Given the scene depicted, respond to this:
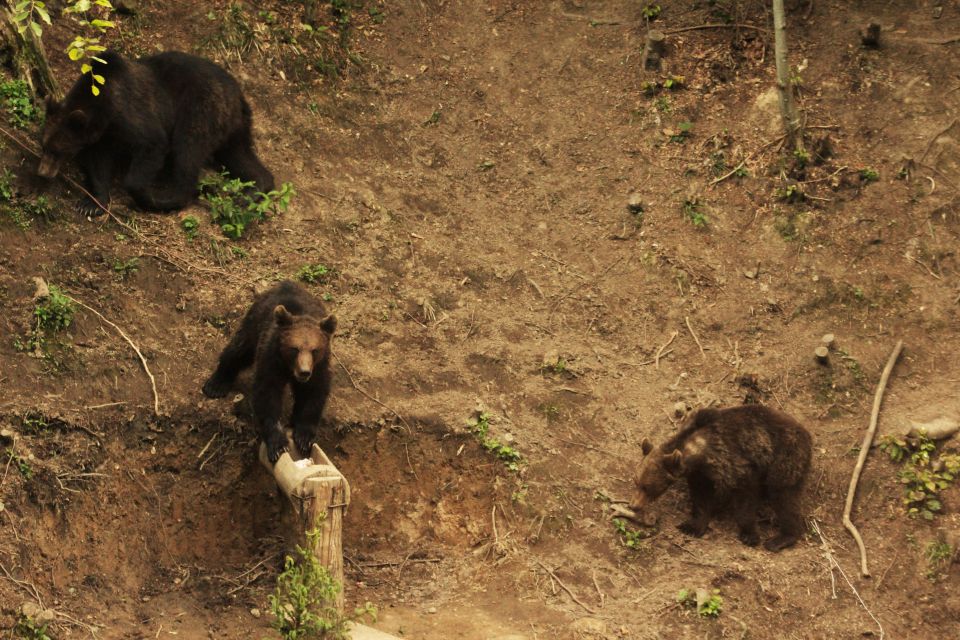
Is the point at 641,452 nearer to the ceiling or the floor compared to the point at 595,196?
nearer to the floor

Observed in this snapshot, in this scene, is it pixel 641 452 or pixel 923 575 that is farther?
pixel 641 452

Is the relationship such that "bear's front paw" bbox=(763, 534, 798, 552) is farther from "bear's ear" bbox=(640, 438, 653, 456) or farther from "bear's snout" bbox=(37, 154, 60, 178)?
"bear's snout" bbox=(37, 154, 60, 178)

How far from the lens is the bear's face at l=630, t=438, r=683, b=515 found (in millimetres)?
9062

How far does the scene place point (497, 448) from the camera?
9.45 metres

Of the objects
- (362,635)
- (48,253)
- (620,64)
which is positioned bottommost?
(362,635)

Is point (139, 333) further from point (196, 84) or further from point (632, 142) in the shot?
point (632, 142)

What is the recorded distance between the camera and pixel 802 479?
9086 millimetres

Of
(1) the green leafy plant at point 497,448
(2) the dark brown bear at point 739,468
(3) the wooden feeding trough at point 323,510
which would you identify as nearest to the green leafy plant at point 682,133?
(2) the dark brown bear at point 739,468

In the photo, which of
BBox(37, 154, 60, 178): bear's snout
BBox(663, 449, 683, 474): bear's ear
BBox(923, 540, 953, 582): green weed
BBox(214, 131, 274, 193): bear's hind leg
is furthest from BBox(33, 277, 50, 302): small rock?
BBox(923, 540, 953, 582): green weed

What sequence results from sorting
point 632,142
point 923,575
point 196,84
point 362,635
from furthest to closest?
point 632,142 < point 196,84 < point 923,575 < point 362,635

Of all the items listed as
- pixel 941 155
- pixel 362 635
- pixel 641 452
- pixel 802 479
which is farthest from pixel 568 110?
pixel 362 635

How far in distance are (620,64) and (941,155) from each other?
14.6 feet

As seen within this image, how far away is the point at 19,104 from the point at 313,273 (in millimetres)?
3555

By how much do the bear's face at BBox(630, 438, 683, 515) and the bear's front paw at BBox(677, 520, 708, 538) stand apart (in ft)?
1.32
